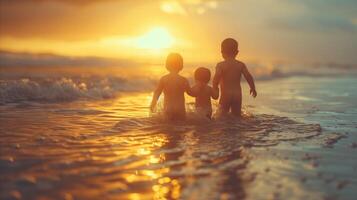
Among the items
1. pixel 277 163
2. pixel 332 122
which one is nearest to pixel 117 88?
pixel 332 122

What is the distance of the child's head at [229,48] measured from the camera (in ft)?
29.0

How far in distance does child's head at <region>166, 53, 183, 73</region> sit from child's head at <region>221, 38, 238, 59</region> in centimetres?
113

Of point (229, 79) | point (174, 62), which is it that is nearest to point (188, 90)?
point (174, 62)

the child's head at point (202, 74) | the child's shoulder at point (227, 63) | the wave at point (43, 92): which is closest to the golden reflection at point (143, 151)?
the child's head at point (202, 74)

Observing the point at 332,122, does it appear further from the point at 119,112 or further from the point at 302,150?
the point at 119,112

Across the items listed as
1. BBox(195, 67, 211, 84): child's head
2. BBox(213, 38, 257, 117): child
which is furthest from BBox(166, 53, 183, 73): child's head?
BBox(213, 38, 257, 117): child

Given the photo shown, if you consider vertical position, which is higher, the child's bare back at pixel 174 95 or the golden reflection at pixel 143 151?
the child's bare back at pixel 174 95

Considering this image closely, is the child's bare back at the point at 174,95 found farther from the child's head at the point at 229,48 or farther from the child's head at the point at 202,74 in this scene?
the child's head at the point at 229,48

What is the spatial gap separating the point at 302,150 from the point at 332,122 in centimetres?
306

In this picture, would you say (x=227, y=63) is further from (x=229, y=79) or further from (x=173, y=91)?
(x=173, y=91)

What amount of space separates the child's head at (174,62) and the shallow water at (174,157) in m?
0.95

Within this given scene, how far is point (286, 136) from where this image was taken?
6.64 m

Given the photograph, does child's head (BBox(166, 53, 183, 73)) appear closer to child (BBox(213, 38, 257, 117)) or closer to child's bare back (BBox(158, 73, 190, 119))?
child's bare back (BBox(158, 73, 190, 119))

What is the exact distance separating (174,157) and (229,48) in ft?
13.7
